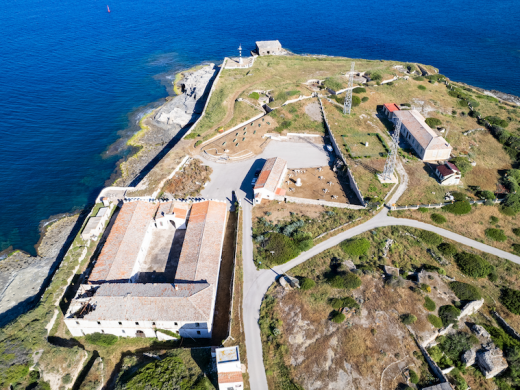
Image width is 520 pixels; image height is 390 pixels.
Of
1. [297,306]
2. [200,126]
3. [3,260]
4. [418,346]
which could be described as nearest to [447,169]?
[418,346]

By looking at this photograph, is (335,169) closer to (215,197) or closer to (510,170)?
(215,197)

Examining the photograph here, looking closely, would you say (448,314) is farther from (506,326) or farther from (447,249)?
(447,249)

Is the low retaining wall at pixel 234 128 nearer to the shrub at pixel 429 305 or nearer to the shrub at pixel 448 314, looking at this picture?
the shrub at pixel 429 305

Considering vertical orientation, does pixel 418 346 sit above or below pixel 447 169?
below

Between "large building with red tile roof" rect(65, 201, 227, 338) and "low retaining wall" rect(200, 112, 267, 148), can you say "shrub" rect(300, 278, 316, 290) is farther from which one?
"low retaining wall" rect(200, 112, 267, 148)

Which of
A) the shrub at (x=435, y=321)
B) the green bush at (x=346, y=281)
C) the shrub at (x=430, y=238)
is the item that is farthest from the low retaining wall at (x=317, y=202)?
the shrub at (x=435, y=321)
